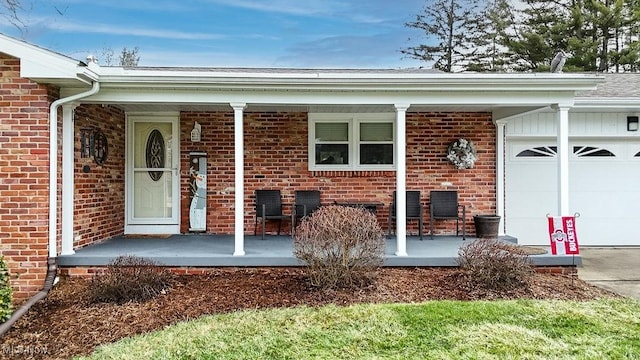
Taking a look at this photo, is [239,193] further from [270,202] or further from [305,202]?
[305,202]

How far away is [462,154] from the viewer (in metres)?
8.20

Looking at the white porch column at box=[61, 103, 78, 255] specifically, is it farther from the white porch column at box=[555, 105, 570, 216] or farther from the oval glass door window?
the white porch column at box=[555, 105, 570, 216]

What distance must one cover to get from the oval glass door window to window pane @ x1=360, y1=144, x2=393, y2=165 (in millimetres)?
3544

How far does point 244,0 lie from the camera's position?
17672mm

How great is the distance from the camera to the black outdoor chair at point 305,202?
26.4 ft

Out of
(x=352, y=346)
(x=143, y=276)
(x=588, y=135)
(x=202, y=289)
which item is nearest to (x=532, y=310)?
(x=352, y=346)

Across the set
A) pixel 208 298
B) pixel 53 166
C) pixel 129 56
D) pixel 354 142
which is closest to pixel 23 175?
pixel 53 166

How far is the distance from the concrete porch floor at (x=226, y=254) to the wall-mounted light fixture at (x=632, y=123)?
4.05 m

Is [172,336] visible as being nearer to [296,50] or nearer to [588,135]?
[588,135]

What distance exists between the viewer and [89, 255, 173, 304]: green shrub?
197 inches

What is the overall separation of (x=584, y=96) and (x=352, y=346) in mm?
7009

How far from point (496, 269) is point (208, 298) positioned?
3.24m

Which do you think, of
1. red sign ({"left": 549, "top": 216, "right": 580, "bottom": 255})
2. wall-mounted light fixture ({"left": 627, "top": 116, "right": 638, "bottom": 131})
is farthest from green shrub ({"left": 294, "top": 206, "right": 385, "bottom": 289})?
wall-mounted light fixture ({"left": 627, "top": 116, "right": 638, "bottom": 131})

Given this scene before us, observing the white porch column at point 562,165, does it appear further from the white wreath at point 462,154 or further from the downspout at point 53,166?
the downspout at point 53,166
